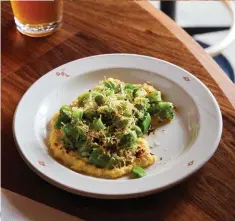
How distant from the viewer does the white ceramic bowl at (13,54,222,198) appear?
91cm

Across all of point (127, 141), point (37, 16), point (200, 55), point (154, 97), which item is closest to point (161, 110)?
point (154, 97)

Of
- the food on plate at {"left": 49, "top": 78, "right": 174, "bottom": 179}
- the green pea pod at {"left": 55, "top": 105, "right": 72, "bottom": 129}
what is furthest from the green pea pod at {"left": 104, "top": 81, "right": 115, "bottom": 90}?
the green pea pod at {"left": 55, "top": 105, "right": 72, "bottom": 129}

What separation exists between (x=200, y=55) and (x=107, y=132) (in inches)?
17.1

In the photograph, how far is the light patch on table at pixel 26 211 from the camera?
0.91m

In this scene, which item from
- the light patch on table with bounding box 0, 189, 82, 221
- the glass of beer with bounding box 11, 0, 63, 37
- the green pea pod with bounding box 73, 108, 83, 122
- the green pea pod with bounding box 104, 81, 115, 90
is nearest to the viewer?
the light patch on table with bounding box 0, 189, 82, 221

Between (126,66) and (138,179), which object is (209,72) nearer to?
(126,66)

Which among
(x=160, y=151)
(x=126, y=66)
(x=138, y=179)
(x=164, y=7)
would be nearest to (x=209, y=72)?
(x=126, y=66)

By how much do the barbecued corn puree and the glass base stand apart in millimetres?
452

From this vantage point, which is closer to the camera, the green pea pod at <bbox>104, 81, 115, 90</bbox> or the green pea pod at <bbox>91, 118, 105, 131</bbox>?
the green pea pod at <bbox>91, 118, 105, 131</bbox>

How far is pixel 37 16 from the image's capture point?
1.35 metres

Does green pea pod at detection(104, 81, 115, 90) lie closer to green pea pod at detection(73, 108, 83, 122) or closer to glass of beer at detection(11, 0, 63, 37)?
green pea pod at detection(73, 108, 83, 122)

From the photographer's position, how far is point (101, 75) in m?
1.24

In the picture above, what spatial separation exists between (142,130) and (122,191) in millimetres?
199

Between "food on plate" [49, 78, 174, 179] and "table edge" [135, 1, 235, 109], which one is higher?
"food on plate" [49, 78, 174, 179]
